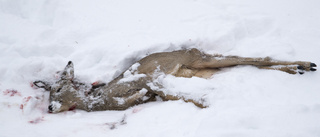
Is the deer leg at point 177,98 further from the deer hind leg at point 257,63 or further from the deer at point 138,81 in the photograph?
the deer hind leg at point 257,63

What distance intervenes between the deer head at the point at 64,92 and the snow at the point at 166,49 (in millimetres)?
116

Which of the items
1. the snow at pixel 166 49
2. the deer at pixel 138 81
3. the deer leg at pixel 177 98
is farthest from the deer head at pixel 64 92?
the deer leg at pixel 177 98

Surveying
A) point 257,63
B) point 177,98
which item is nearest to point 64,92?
point 177,98

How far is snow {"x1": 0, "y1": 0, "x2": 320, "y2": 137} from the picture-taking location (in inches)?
103

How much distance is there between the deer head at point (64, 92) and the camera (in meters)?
3.40

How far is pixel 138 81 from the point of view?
3531 millimetres

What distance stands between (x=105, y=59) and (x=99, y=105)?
3.09 ft

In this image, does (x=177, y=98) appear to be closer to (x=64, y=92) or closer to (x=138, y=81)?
(x=138, y=81)

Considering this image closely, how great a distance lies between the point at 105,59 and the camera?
4.01 m

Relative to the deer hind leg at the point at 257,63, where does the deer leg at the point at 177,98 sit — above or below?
→ below

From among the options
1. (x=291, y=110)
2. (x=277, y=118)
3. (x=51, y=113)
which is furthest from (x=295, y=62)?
(x=51, y=113)

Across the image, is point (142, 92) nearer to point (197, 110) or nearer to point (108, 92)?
point (108, 92)

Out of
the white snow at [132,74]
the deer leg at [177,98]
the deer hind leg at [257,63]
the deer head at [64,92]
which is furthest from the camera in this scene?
the white snow at [132,74]

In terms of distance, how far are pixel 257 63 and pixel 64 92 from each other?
3231 mm
